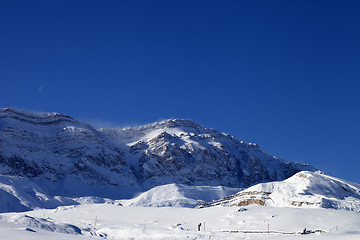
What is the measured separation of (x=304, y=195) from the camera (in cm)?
8019

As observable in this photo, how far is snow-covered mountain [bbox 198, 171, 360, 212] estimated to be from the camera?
75.9m

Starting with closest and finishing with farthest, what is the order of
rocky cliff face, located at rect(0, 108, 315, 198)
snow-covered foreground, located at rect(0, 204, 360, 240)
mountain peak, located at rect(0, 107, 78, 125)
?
snow-covered foreground, located at rect(0, 204, 360, 240), rocky cliff face, located at rect(0, 108, 315, 198), mountain peak, located at rect(0, 107, 78, 125)

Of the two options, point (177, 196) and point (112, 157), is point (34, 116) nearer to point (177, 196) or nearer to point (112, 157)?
point (112, 157)

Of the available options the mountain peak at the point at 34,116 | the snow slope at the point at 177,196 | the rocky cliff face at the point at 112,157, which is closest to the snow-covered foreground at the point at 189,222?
the snow slope at the point at 177,196

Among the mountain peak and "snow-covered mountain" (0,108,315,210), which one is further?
the mountain peak

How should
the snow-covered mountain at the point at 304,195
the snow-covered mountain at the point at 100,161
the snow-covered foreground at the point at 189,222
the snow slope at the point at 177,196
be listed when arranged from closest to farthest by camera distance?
the snow-covered foreground at the point at 189,222 < the snow-covered mountain at the point at 304,195 < the snow slope at the point at 177,196 < the snow-covered mountain at the point at 100,161

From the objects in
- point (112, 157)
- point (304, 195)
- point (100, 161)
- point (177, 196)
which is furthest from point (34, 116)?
point (304, 195)

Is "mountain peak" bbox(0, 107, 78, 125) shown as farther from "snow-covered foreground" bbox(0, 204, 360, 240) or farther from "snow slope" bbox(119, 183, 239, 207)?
"snow-covered foreground" bbox(0, 204, 360, 240)

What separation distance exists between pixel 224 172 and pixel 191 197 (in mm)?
53084

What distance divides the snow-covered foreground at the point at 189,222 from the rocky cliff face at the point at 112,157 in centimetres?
8552

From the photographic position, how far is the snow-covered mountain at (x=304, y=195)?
2987 inches

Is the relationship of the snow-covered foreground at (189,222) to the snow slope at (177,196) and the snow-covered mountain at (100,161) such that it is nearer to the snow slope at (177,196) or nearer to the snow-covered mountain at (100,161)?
the snow slope at (177,196)

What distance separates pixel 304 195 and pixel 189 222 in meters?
31.7

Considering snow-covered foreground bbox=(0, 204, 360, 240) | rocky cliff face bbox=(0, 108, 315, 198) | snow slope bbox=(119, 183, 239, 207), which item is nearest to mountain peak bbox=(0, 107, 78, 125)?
rocky cliff face bbox=(0, 108, 315, 198)
